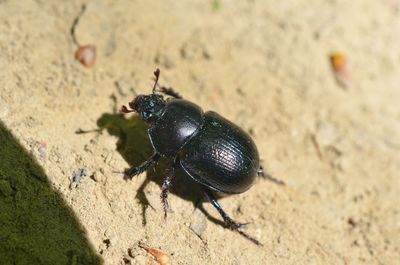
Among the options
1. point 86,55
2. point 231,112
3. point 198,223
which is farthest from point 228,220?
point 86,55

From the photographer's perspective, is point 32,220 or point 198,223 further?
point 198,223

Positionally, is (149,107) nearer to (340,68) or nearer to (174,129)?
(174,129)

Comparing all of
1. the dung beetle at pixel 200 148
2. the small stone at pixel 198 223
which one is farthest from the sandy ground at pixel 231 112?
the dung beetle at pixel 200 148

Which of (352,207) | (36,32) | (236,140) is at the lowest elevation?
(352,207)

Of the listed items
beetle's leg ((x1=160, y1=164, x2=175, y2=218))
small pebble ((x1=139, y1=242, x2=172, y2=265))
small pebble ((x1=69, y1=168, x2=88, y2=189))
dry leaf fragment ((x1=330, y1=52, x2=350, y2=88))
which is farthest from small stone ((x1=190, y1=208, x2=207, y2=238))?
dry leaf fragment ((x1=330, y1=52, x2=350, y2=88))

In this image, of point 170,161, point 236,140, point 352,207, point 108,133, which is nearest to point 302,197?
point 352,207

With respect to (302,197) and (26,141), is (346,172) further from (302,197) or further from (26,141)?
(26,141)
